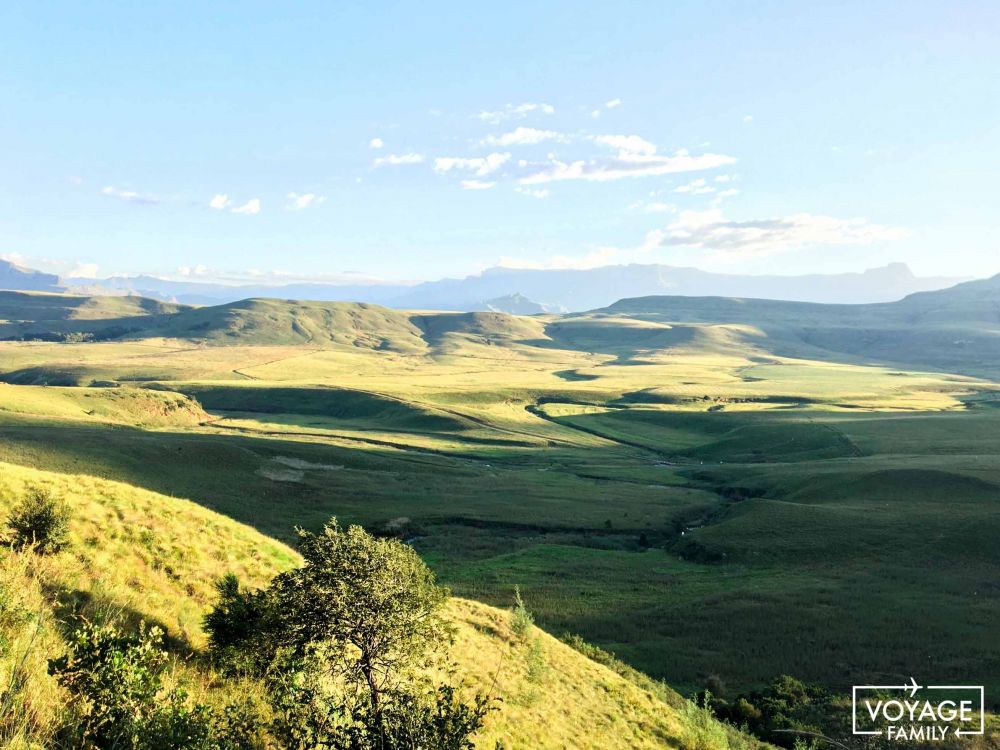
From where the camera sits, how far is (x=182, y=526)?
2708cm

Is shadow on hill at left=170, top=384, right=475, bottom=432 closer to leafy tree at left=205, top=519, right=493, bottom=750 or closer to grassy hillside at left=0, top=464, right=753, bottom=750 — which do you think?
grassy hillside at left=0, top=464, right=753, bottom=750

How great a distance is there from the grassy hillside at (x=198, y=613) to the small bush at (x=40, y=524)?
2.12ft

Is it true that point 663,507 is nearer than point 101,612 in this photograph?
No

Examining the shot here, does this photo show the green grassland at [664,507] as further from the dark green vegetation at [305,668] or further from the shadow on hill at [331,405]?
the dark green vegetation at [305,668]

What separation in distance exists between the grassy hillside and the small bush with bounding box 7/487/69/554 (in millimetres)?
648

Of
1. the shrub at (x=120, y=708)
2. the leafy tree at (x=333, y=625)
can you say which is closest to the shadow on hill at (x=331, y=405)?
the leafy tree at (x=333, y=625)

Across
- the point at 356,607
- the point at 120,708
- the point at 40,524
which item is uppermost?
the point at 40,524

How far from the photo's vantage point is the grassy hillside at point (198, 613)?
55.7 feet

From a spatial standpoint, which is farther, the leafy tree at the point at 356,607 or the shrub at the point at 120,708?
the leafy tree at the point at 356,607

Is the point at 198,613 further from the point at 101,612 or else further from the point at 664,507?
the point at 664,507

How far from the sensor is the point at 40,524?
2041 cm

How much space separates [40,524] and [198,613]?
6.19 m

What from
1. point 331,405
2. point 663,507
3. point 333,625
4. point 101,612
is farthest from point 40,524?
point 331,405

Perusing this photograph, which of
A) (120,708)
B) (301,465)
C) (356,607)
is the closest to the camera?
(120,708)
